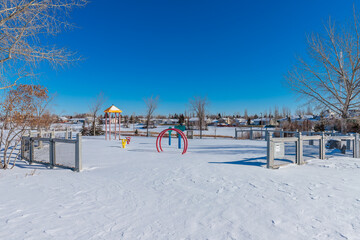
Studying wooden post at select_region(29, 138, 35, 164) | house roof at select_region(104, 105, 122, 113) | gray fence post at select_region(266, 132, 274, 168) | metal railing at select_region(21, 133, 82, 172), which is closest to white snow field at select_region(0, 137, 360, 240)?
gray fence post at select_region(266, 132, 274, 168)

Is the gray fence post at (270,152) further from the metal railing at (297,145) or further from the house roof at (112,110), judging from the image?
the house roof at (112,110)

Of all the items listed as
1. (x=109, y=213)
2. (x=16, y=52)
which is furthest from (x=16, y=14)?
(x=109, y=213)

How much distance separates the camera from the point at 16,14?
4965mm

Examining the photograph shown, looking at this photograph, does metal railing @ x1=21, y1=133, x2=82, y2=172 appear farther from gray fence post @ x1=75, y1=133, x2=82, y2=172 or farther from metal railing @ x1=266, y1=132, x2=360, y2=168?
metal railing @ x1=266, y1=132, x2=360, y2=168

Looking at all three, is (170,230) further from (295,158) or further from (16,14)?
(295,158)

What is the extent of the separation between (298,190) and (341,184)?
149cm

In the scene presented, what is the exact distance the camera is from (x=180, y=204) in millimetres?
3949

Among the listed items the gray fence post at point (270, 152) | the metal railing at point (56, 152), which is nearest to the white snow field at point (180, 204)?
the gray fence post at point (270, 152)

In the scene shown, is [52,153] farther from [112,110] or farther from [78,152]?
[112,110]

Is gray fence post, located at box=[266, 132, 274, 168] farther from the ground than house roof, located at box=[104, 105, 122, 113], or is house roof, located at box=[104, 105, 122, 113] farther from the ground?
house roof, located at box=[104, 105, 122, 113]

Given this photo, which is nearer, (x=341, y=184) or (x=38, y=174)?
(x=341, y=184)

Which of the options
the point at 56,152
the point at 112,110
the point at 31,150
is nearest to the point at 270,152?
the point at 56,152

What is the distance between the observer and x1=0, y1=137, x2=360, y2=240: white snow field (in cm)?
299

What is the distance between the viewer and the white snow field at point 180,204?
9.80 ft
